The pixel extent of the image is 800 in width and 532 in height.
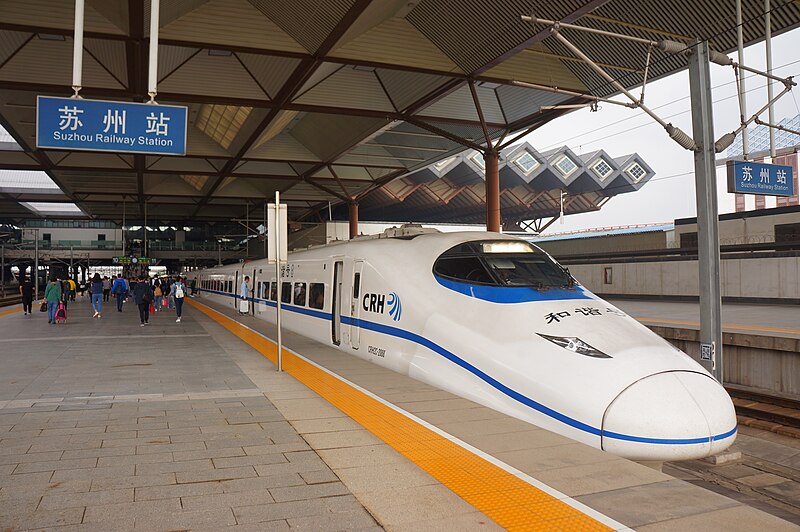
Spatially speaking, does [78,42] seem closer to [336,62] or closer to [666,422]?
[666,422]

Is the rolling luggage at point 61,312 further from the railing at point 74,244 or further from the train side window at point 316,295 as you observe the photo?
the railing at point 74,244

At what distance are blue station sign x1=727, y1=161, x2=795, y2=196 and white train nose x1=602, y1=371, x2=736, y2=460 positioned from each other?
664 centimetres

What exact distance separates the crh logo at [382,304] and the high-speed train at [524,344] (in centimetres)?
2

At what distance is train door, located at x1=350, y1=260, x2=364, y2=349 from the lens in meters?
10.5

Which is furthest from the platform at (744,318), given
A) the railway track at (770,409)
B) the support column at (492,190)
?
the support column at (492,190)

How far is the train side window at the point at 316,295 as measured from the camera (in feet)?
43.2

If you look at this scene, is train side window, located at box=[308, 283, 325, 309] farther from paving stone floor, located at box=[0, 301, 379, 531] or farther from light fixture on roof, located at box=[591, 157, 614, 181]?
light fixture on roof, located at box=[591, 157, 614, 181]

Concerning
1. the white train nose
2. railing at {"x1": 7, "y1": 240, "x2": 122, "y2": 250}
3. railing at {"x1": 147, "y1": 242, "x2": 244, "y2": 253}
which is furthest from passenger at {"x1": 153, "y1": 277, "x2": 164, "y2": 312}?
railing at {"x1": 7, "y1": 240, "x2": 122, "y2": 250}

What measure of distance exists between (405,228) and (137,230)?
65593 millimetres

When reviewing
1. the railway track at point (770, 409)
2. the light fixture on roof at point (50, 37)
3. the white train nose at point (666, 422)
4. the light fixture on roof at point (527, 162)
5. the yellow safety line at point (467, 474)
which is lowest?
the railway track at point (770, 409)

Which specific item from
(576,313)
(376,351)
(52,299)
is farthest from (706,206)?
(52,299)

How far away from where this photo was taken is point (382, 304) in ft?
30.8

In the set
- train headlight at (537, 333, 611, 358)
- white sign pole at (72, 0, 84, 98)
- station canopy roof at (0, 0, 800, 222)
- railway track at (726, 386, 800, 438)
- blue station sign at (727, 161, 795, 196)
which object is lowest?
railway track at (726, 386, 800, 438)

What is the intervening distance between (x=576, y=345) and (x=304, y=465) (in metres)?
2.94
